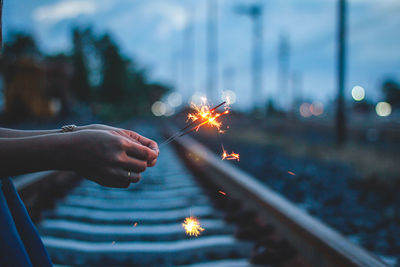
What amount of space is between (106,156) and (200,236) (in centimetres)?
212

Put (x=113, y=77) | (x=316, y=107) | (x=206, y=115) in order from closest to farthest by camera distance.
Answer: (x=206, y=115), (x=113, y=77), (x=316, y=107)

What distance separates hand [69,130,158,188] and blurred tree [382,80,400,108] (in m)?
111

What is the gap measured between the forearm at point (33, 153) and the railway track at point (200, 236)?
2.77 ft

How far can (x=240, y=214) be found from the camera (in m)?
3.09

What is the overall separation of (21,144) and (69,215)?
279cm

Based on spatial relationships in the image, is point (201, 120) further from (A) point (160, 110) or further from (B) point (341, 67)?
(B) point (341, 67)

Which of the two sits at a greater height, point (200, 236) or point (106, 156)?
point (106, 156)

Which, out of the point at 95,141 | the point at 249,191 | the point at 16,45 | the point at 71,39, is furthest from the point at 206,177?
the point at 16,45

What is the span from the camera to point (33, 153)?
918mm

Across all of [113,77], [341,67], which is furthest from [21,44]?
[341,67]

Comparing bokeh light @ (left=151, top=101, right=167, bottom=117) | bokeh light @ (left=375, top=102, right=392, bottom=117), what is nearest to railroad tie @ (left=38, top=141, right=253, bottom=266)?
bokeh light @ (left=151, top=101, right=167, bottom=117)

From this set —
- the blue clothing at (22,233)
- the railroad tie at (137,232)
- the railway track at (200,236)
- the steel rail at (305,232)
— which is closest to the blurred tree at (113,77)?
the railroad tie at (137,232)

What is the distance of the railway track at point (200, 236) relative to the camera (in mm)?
2252

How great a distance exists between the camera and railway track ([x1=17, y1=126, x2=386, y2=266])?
225 cm
